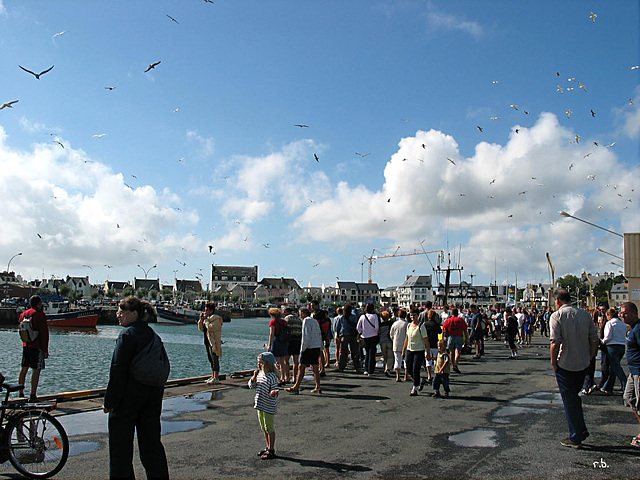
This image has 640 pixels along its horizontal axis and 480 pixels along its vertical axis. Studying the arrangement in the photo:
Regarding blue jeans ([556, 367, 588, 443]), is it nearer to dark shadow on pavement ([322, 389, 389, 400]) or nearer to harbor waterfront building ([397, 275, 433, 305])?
dark shadow on pavement ([322, 389, 389, 400])

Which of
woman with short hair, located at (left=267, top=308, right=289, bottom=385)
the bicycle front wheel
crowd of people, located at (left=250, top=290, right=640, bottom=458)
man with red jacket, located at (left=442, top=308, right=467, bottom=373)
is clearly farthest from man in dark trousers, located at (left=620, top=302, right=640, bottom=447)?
man with red jacket, located at (left=442, top=308, right=467, bottom=373)

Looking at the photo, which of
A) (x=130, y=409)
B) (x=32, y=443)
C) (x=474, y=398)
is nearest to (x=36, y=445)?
(x=32, y=443)

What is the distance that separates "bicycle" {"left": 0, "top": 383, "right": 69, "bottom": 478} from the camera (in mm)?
5848

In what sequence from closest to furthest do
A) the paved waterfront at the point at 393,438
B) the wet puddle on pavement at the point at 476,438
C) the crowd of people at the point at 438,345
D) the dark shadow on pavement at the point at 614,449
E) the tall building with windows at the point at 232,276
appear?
the paved waterfront at the point at 393,438 < the dark shadow on pavement at the point at 614,449 < the crowd of people at the point at 438,345 < the wet puddle on pavement at the point at 476,438 < the tall building with windows at the point at 232,276

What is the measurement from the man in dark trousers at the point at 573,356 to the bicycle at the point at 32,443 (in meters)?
6.26

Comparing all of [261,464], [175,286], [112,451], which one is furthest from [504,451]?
[175,286]

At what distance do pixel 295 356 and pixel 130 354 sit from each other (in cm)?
856

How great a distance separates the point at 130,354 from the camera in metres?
4.95

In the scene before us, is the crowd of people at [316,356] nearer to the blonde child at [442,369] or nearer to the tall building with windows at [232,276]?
the blonde child at [442,369]

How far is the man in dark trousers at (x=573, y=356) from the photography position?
276 inches

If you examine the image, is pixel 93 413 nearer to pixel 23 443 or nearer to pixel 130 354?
pixel 23 443

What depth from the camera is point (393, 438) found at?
25.5ft

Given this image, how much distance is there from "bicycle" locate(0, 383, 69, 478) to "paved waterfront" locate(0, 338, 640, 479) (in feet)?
0.76

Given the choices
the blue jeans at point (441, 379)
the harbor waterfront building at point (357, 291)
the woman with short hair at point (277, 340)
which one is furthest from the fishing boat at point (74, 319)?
the harbor waterfront building at point (357, 291)
